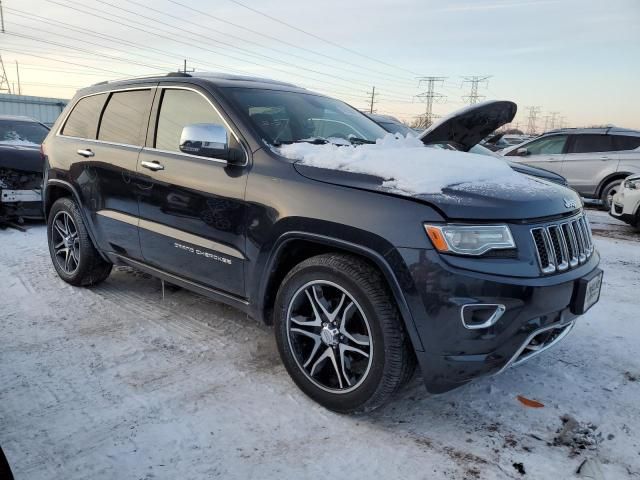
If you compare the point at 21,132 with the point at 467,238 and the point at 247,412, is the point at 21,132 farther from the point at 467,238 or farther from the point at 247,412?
the point at 467,238

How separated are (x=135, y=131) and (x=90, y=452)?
2.39 metres

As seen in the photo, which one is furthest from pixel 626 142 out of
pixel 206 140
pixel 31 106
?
pixel 31 106

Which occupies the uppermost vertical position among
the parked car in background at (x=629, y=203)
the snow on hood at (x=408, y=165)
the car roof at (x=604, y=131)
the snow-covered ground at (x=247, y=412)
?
the car roof at (x=604, y=131)

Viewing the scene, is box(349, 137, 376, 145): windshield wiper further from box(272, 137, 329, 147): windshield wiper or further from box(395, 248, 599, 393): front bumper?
box(395, 248, 599, 393): front bumper

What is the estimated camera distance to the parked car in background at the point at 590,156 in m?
10.3

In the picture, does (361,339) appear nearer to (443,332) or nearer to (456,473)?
(443,332)

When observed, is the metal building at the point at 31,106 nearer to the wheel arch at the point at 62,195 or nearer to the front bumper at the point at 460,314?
the wheel arch at the point at 62,195

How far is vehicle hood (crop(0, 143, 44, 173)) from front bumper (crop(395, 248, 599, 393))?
625 centimetres

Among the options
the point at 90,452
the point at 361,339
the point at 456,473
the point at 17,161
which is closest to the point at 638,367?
the point at 456,473

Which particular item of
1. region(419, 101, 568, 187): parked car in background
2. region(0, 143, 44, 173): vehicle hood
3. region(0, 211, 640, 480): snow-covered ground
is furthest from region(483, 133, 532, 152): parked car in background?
region(0, 143, 44, 173): vehicle hood

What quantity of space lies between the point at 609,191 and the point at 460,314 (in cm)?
978

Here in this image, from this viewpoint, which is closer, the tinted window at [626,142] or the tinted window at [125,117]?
the tinted window at [125,117]

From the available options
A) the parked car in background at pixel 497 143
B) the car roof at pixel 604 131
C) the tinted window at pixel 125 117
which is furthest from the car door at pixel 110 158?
the car roof at pixel 604 131

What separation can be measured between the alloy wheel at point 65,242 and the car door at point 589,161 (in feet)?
32.4
